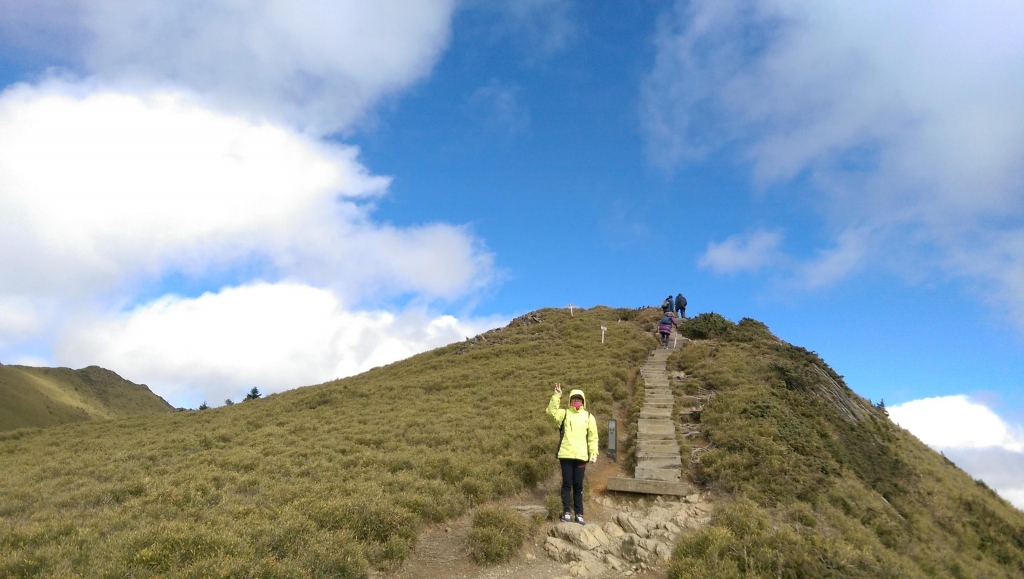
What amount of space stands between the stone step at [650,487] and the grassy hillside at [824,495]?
2.40ft

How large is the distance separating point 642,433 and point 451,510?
25.2 ft

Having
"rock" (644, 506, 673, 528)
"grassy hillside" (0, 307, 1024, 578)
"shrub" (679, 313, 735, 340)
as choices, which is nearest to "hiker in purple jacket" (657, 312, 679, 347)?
"shrub" (679, 313, 735, 340)

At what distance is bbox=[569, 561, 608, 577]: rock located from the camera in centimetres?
828

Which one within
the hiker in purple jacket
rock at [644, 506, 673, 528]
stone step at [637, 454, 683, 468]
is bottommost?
rock at [644, 506, 673, 528]

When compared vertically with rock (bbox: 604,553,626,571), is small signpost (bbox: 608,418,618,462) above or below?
above

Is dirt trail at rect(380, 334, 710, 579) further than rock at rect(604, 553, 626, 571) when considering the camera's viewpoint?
No

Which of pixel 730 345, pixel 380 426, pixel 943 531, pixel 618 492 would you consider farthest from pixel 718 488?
pixel 730 345

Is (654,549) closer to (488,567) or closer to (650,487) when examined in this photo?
(488,567)

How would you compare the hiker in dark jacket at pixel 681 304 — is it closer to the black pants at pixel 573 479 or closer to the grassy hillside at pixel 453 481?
the grassy hillside at pixel 453 481

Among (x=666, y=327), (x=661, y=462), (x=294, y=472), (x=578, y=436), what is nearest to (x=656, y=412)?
(x=661, y=462)

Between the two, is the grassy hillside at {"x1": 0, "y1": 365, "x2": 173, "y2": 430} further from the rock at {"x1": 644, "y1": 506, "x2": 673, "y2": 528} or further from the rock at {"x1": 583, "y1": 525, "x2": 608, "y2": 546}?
the rock at {"x1": 644, "y1": 506, "x2": 673, "y2": 528}

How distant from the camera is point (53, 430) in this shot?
87.7ft

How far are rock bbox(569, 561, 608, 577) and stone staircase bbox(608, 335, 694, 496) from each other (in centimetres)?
375

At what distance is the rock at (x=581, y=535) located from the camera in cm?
920
